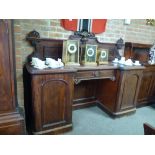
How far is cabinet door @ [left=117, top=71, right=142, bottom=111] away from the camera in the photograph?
94.9 inches

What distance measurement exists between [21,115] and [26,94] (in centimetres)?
57

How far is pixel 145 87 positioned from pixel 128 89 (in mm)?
652

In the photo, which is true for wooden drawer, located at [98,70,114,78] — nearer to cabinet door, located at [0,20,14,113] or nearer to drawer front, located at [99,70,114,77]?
drawer front, located at [99,70,114,77]

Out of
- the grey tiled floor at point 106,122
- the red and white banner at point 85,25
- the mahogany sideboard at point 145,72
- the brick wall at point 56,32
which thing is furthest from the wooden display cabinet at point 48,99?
the mahogany sideboard at point 145,72

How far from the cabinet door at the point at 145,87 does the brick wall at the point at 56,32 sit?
2.49 ft

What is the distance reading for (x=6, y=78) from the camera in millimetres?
1379

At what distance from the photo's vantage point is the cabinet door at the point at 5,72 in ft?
4.15

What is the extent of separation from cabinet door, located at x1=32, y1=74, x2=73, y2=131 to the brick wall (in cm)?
26

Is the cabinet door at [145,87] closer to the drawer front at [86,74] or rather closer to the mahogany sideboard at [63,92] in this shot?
the mahogany sideboard at [63,92]

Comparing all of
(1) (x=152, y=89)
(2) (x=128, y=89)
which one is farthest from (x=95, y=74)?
(1) (x=152, y=89)

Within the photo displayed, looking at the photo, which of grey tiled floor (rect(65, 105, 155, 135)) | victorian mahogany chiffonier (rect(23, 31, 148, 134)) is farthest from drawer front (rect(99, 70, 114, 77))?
grey tiled floor (rect(65, 105, 155, 135))

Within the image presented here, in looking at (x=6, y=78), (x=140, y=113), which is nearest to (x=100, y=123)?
(x=140, y=113)
